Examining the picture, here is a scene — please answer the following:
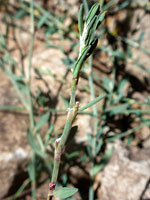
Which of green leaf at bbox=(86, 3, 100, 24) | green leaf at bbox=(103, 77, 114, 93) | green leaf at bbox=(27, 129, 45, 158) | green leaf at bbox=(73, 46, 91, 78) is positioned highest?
green leaf at bbox=(86, 3, 100, 24)

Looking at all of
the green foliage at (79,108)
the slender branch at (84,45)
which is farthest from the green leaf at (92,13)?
the green foliage at (79,108)

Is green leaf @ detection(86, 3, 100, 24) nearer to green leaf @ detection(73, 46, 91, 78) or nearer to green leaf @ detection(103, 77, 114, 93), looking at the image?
green leaf @ detection(73, 46, 91, 78)

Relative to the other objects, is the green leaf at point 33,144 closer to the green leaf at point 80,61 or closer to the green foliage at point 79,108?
the green foliage at point 79,108

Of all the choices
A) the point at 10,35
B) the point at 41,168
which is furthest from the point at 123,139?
the point at 10,35

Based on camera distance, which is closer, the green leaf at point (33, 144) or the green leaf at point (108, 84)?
the green leaf at point (33, 144)

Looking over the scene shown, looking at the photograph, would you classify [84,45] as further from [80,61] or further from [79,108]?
[79,108]

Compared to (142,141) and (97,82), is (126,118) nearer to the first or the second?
(142,141)

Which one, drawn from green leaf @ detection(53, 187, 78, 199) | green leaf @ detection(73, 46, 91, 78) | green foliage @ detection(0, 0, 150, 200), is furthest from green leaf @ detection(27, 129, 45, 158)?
green leaf @ detection(73, 46, 91, 78)

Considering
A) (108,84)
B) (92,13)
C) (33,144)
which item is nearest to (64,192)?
(92,13)

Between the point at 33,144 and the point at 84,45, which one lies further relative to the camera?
the point at 33,144

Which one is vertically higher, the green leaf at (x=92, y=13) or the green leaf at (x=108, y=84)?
the green leaf at (x=92, y=13)

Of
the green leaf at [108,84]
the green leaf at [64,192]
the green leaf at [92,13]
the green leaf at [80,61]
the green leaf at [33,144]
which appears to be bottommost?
the green leaf at [64,192]
